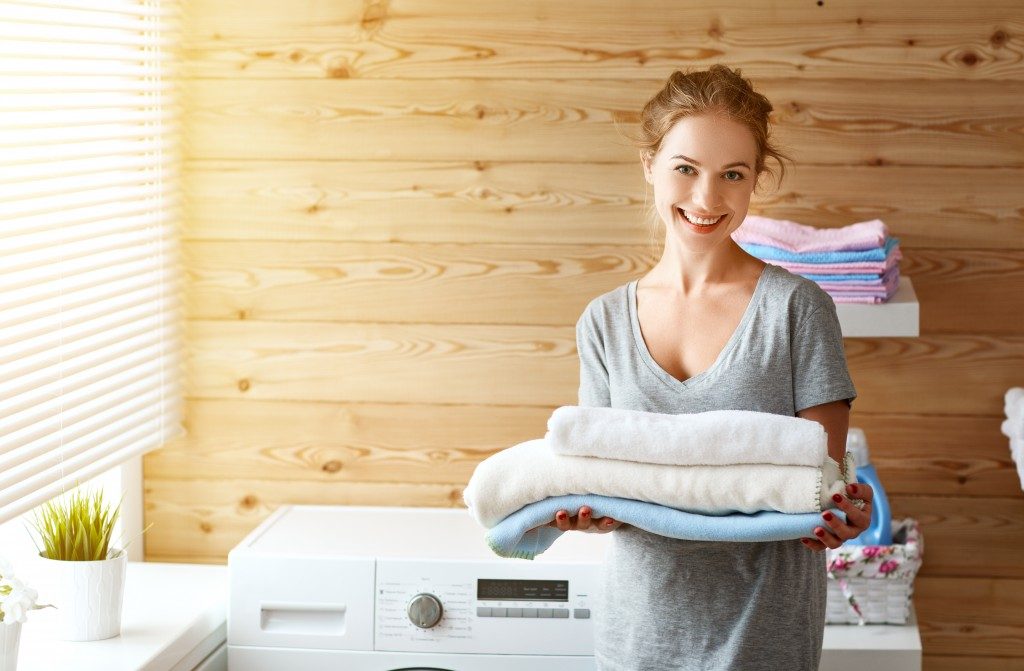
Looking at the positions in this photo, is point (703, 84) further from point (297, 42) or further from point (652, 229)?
point (297, 42)

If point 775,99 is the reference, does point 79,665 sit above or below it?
below

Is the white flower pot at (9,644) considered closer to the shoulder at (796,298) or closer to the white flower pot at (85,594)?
the white flower pot at (85,594)

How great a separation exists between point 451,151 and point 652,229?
0.42 m

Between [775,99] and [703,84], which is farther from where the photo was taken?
[775,99]

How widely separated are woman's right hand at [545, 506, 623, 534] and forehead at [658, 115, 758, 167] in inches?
19.4

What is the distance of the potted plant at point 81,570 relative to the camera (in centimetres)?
182

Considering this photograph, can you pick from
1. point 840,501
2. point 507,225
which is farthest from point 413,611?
point 840,501

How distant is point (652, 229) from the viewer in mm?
2250

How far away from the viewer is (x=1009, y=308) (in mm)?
2230

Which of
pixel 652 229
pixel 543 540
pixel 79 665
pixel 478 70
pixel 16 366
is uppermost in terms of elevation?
pixel 478 70

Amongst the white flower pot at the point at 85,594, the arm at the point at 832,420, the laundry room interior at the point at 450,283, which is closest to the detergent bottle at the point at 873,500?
the laundry room interior at the point at 450,283

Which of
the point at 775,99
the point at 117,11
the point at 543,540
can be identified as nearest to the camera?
the point at 543,540

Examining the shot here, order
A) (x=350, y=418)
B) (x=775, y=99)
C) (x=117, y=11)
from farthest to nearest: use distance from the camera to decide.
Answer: (x=350, y=418) → (x=775, y=99) → (x=117, y=11)

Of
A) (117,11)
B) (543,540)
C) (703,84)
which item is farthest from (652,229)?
(117,11)
